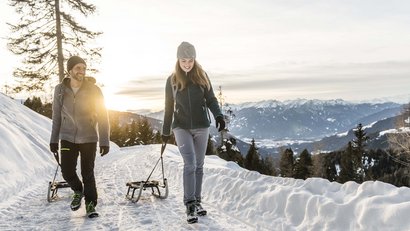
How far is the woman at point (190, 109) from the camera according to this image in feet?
18.6

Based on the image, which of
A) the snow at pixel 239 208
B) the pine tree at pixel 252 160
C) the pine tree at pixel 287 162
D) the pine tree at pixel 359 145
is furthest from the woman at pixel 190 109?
the pine tree at pixel 287 162

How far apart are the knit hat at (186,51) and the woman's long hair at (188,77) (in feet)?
0.51

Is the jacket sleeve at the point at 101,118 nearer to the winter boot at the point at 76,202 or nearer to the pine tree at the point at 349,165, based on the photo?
the winter boot at the point at 76,202

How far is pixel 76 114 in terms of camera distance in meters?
6.18

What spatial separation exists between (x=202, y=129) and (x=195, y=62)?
976 millimetres

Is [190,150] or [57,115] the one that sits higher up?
[57,115]

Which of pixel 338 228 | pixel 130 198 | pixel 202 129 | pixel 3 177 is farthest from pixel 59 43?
pixel 338 228

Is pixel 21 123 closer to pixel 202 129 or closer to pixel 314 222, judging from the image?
pixel 202 129

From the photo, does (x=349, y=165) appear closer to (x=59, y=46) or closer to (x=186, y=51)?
(x=59, y=46)

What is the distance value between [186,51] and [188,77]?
0.37 m

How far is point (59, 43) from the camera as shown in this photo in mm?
26953

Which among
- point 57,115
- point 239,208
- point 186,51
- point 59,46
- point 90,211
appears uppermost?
point 59,46

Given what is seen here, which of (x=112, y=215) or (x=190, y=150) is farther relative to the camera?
(x=112, y=215)

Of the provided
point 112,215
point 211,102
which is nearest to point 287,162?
point 112,215
